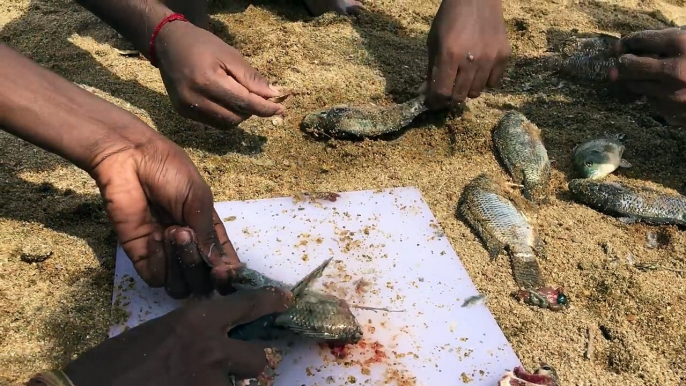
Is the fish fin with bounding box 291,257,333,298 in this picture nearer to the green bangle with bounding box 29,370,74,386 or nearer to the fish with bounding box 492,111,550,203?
the green bangle with bounding box 29,370,74,386

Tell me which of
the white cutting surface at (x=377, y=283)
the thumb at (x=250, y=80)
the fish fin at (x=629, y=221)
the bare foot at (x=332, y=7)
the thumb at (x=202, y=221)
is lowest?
the white cutting surface at (x=377, y=283)

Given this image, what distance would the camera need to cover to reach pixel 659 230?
299cm

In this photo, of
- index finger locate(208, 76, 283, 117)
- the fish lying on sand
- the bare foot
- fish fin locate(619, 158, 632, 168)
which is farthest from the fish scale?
the bare foot

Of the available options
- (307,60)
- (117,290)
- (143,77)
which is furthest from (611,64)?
(117,290)

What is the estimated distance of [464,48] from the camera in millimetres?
3236

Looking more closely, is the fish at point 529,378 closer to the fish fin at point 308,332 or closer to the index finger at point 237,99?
the fish fin at point 308,332

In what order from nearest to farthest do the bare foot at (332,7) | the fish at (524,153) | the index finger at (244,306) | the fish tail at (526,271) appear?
the index finger at (244,306) < the fish tail at (526,271) < the fish at (524,153) < the bare foot at (332,7)

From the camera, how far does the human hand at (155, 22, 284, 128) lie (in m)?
2.85

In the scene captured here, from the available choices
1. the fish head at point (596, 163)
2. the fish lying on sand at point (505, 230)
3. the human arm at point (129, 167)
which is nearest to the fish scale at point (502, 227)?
the fish lying on sand at point (505, 230)

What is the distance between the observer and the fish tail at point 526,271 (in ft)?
8.66

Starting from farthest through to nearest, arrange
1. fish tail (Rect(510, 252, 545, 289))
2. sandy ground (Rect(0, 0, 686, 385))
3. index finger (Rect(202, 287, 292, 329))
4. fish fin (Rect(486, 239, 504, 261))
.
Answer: fish fin (Rect(486, 239, 504, 261)) → fish tail (Rect(510, 252, 545, 289)) → sandy ground (Rect(0, 0, 686, 385)) → index finger (Rect(202, 287, 292, 329))

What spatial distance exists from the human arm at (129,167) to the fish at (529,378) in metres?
1.08

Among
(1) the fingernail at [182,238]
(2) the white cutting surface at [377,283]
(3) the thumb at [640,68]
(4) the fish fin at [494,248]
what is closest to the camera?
(1) the fingernail at [182,238]

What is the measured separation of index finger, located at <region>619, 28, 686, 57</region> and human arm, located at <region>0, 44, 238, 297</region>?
2.46 meters
